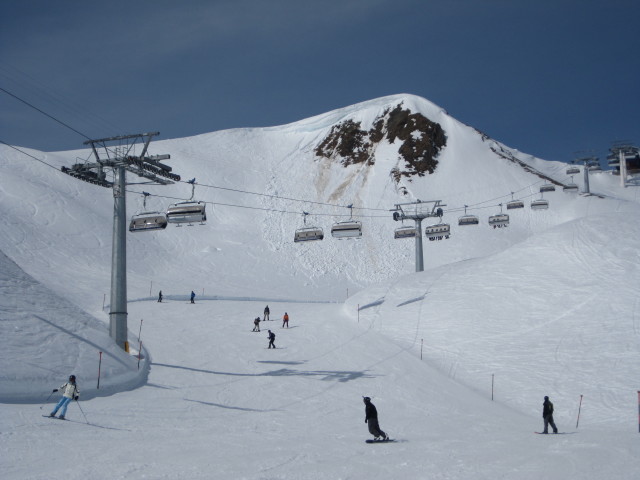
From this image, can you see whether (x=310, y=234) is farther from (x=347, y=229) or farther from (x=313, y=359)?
(x=313, y=359)

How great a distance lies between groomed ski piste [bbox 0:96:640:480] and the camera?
1212cm

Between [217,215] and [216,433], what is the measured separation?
216ft

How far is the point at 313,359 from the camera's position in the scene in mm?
27750

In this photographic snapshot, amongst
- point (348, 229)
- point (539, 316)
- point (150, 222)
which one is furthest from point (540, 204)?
point (150, 222)

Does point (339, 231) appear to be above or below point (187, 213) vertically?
below

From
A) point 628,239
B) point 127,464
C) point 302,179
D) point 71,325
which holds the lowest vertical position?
point 127,464

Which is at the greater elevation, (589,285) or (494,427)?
(589,285)

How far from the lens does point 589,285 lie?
104 ft

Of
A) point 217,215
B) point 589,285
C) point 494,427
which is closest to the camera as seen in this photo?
point 494,427

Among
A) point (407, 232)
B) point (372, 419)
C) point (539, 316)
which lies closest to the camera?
point (372, 419)

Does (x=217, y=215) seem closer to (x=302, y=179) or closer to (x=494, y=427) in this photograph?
(x=302, y=179)

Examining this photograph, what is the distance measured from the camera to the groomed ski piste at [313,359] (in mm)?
12117

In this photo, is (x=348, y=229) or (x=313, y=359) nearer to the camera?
(x=313, y=359)

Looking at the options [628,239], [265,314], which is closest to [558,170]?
[628,239]
